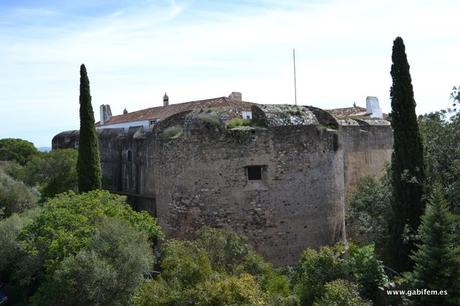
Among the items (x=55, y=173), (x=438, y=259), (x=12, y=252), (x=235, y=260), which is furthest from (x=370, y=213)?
(x=55, y=173)

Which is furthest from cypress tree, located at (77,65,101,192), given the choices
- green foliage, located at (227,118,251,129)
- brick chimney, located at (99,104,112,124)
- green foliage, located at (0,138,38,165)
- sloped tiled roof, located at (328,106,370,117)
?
brick chimney, located at (99,104,112,124)

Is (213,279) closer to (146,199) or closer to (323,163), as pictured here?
(323,163)

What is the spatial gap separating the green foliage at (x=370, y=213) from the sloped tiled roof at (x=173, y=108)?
10553 mm

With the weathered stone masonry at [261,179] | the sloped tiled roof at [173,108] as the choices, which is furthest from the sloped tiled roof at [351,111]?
the weathered stone masonry at [261,179]

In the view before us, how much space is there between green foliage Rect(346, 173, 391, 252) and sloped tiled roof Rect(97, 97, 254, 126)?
34.6 ft

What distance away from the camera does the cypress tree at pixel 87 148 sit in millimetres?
20547

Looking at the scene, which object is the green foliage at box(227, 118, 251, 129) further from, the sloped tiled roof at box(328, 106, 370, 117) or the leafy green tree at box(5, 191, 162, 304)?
the sloped tiled roof at box(328, 106, 370, 117)

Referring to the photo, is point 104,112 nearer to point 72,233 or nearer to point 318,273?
point 72,233

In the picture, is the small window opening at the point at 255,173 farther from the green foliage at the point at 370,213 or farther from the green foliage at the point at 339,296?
the green foliage at the point at 339,296

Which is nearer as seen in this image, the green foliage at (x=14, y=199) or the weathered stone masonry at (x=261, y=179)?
the weathered stone masonry at (x=261, y=179)

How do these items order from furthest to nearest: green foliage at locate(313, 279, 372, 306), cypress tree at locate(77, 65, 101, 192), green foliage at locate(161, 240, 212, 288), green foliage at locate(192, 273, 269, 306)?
cypress tree at locate(77, 65, 101, 192) → green foliage at locate(161, 240, 212, 288) → green foliage at locate(313, 279, 372, 306) → green foliage at locate(192, 273, 269, 306)

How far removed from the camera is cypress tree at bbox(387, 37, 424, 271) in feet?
45.3

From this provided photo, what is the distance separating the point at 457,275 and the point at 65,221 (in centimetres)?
916

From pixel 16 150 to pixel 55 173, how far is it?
20.6m
